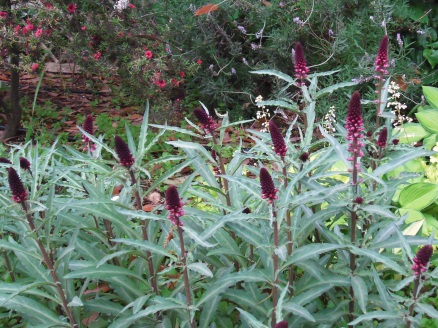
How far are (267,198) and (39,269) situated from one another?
40.1 inches

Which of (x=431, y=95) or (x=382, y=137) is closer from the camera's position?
(x=382, y=137)

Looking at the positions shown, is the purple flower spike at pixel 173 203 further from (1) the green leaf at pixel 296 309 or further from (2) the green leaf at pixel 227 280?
(1) the green leaf at pixel 296 309

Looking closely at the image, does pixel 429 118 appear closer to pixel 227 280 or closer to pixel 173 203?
pixel 227 280

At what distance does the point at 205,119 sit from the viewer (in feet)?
6.86

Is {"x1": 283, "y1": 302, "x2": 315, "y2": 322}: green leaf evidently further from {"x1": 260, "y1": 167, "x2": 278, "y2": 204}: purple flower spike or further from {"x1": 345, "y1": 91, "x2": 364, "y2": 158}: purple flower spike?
{"x1": 345, "y1": 91, "x2": 364, "y2": 158}: purple flower spike

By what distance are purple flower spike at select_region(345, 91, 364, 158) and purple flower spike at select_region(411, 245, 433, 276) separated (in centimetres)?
41

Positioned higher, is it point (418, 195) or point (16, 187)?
point (16, 187)

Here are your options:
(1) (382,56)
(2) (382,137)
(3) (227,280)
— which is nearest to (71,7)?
(1) (382,56)

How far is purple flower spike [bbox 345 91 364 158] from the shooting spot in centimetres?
179

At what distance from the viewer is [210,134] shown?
2.22m

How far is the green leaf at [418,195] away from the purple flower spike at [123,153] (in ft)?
6.38

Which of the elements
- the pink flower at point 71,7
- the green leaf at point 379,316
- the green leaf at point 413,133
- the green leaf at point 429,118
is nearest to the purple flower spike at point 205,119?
the green leaf at point 379,316

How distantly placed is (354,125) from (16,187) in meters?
1.14

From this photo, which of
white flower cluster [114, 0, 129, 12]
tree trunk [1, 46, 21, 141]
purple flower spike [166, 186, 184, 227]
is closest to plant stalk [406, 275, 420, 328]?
purple flower spike [166, 186, 184, 227]
